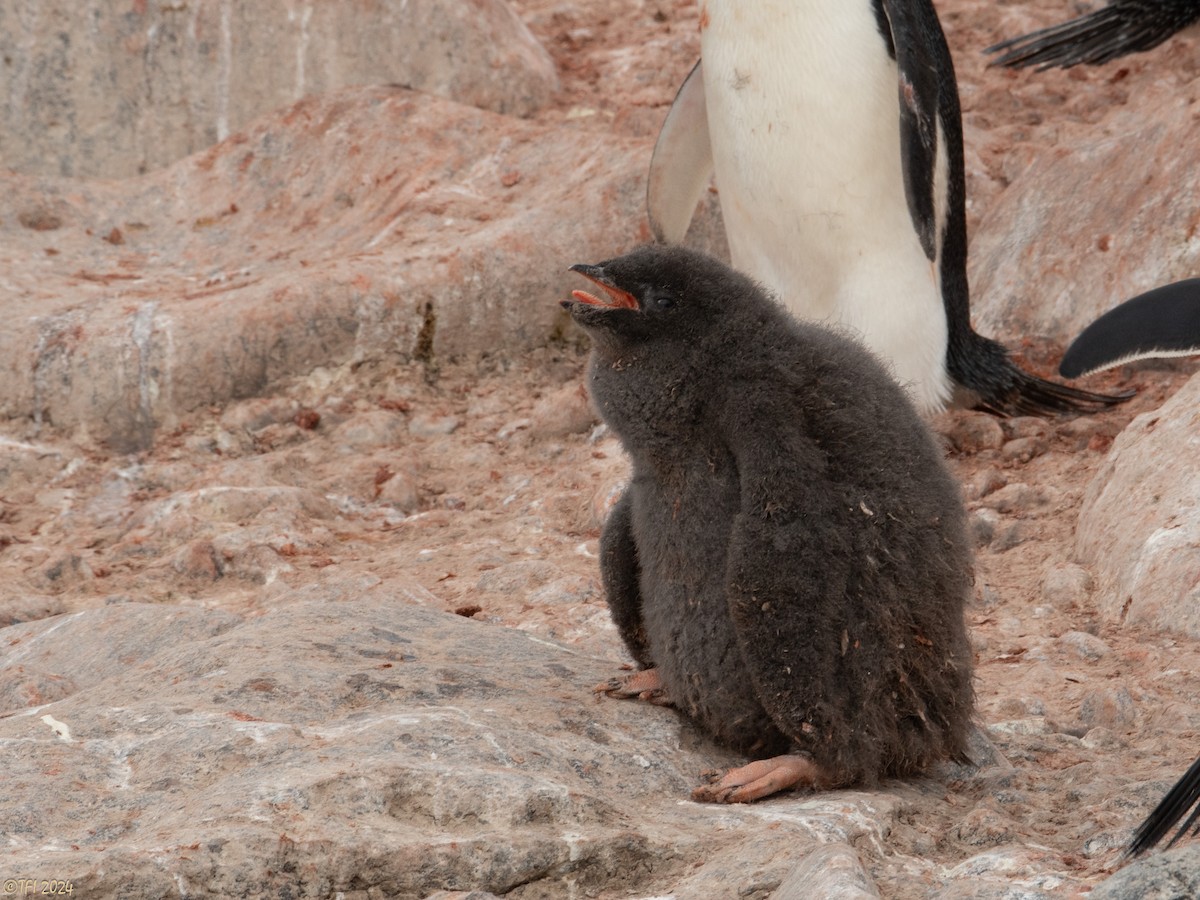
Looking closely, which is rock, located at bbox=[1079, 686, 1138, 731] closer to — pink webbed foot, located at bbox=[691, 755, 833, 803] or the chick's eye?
pink webbed foot, located at bbox=[691, 755, 833, 803]

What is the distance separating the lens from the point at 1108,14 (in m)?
5.72

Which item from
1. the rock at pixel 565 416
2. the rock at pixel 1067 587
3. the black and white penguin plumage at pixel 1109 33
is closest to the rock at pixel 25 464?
the rock at pixel 565 416

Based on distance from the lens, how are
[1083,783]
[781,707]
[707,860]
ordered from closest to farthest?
1. [707,860]
2. [781,707]
3. [1083,783]

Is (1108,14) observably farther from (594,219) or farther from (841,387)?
(841,387)

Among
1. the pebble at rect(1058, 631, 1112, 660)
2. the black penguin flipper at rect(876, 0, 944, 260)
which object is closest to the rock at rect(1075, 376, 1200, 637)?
the pebble at rect(1058, 631, 1112, 660)

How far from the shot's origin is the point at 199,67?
8.30 metres

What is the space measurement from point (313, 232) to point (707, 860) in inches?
225

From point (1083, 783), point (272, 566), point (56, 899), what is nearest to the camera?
point (56, 899)

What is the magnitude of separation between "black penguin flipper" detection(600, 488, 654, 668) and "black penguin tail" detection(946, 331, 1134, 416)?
2.86 meters

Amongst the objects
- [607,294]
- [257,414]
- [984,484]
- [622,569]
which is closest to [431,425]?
[257,414]

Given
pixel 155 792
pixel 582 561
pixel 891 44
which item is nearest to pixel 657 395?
pixel 155 792

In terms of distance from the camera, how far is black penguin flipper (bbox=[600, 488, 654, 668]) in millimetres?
3160

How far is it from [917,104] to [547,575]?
2.12 m

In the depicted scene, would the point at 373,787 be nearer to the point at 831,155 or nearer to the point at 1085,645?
the point at 1085,645
